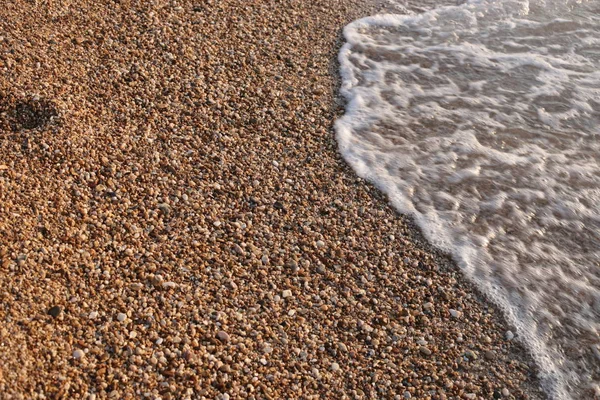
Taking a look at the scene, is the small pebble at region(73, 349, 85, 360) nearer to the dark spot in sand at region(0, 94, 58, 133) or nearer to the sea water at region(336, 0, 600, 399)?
the dark spot in sand at region(0, 94, 58, 133)

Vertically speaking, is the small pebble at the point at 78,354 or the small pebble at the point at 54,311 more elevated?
the small pebble at the point at 54,311

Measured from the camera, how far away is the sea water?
3.72m

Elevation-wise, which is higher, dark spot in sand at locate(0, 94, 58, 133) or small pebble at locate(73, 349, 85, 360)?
dark spot in sand at locate(0, 94, 58, 133)

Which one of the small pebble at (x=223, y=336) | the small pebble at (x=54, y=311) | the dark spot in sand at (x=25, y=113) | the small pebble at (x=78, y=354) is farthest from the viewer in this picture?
the dark spot in sand at (x=25, y=113)

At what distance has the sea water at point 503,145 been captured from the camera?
3721 mm

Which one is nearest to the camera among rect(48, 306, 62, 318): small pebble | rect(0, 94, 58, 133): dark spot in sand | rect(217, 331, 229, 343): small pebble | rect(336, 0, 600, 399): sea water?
rect(48, 306, 62, 318): small pebble

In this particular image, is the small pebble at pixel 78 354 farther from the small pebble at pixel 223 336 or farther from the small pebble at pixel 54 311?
the small pebble at pixel 223 336

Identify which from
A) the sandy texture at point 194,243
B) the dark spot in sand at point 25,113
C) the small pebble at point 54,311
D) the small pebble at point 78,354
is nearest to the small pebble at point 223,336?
the sandy texture at point 194,243

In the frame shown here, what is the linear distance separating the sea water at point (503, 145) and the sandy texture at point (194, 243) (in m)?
0.25

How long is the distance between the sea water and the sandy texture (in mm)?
250

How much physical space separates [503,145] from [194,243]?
2.58m

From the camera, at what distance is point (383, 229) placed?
3.96m

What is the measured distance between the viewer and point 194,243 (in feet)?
11.6

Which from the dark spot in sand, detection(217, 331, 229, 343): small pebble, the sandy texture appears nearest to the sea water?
the sandy texture
